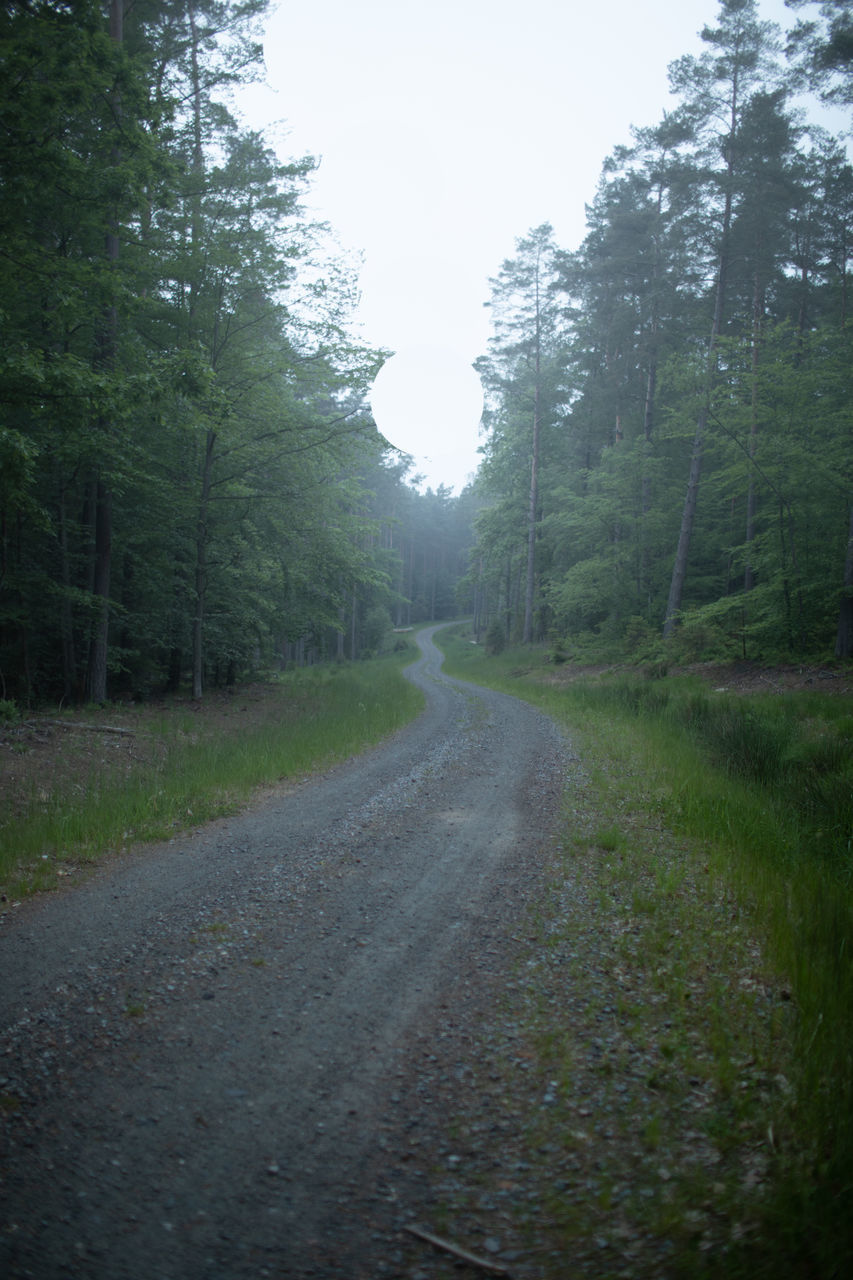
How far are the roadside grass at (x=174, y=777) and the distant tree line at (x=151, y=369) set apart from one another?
3.11 meters

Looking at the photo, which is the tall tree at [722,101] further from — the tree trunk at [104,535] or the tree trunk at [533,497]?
the tree trunk at [104,535]

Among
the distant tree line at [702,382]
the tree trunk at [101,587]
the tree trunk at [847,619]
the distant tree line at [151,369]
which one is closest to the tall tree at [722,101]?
the distant tree line at [702,382]

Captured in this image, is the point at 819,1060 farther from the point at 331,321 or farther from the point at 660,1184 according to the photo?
the point at 331,321

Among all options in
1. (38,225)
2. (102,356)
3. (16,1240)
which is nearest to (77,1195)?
(16,1240)

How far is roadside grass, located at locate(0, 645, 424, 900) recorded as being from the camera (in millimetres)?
5781

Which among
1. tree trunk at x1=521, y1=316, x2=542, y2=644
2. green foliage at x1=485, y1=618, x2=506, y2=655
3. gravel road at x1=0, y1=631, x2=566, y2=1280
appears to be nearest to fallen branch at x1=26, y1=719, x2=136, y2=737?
gravel road at x1=0, y1=631, x2=566, y2=1280

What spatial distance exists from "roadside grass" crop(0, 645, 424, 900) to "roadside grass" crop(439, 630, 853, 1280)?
4257mm

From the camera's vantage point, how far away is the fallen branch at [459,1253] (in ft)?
6.49

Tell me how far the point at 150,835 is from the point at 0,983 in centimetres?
269

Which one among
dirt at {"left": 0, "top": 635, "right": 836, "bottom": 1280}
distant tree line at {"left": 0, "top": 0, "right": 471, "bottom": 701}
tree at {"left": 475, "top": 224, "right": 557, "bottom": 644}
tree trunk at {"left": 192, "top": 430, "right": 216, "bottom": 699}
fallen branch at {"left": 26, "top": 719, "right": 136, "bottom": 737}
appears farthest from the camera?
tree at {"left": 475, "top": 224, "right": 557, "bottom": 644}

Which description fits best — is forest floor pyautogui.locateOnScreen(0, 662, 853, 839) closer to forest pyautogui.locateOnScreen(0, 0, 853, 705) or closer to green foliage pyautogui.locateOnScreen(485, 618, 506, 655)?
forest pyautogui.locateOnScreen(0, 0, 853, 705)

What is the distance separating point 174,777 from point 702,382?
57.4 ft

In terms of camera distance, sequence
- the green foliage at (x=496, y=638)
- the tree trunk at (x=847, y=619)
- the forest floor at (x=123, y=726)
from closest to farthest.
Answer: the forest floor at (x=123, y=726) → the tree trunk at (x=847, y=619) → the green foliage at (x=496, y=638)

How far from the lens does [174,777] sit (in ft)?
26.9
